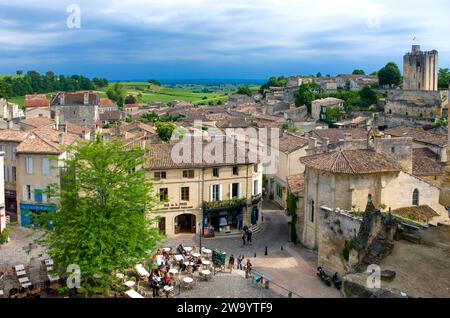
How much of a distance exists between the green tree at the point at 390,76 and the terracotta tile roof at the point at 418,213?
365 feet

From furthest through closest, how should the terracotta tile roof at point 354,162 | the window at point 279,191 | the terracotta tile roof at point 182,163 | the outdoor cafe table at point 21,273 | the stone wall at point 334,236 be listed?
the window at point 279,191
the terracotta tile roof at point 182,163
the terracotta tile roof at point 354,162
the stone wall at point 334,236
the outdoor cafe table at point 21,273

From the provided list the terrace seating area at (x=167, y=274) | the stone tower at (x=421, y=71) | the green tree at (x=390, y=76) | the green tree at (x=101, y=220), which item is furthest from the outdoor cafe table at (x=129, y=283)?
the green tree at (x=390, y=76)

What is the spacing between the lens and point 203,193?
44.5m

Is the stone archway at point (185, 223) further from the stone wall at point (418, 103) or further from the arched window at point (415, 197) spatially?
the stone wall at point (418, 103)

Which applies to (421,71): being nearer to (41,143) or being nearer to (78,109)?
(78,109)

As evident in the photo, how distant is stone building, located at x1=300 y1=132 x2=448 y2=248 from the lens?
36.7 metres

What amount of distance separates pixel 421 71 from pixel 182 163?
105 m

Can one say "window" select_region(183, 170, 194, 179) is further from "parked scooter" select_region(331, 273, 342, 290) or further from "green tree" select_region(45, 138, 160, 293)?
"parked scooter" select_region(331, 273, 342, 290)

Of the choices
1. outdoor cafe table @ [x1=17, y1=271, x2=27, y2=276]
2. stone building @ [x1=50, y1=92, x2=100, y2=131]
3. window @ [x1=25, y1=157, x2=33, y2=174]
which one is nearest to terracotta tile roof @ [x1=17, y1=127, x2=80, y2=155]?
window @ [x1=25, y1=157, x2=33, y2=174]

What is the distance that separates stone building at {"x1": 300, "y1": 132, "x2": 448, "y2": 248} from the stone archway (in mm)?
10137

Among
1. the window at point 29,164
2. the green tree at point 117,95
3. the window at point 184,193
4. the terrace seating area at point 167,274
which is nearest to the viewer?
the terrace seating area at point 167,274

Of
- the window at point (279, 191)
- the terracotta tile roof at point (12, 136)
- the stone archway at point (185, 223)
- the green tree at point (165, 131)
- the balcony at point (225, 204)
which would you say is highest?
the terracotta tile roof at point (12, 136)

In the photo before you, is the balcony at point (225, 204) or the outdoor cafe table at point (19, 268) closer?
the outdoor cafe table at point (19, 268)

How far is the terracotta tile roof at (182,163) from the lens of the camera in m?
43.3
